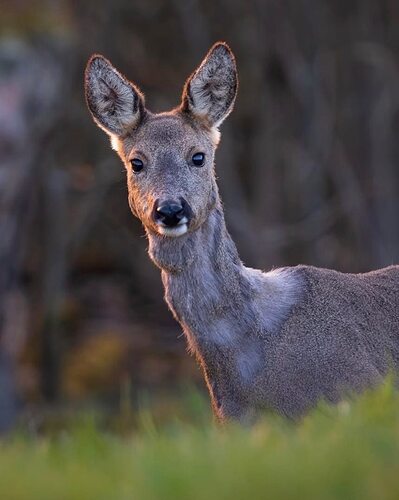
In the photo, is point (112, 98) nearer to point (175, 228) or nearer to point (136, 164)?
point (136, 164)

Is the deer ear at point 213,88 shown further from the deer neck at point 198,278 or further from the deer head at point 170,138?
the deer neck at point 198,278

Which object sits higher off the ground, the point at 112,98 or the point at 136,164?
the point at 112,98

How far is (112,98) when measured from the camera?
29.8 feet

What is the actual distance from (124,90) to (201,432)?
11.7ft

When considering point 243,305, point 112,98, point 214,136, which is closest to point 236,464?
point 243,305

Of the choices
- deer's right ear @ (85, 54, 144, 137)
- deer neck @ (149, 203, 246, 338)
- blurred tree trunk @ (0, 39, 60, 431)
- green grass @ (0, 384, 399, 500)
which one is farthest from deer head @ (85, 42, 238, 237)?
blurred tree trunk @ (0, 39, 60, 431)

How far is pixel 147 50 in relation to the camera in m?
25.1

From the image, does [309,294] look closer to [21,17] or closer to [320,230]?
[21,17]

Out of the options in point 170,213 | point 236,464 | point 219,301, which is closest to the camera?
point 236,464

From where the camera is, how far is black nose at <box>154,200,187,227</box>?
7785 millimetres

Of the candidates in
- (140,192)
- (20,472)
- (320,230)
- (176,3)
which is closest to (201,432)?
(20,472)

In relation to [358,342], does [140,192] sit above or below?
above

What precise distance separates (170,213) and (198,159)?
779mm

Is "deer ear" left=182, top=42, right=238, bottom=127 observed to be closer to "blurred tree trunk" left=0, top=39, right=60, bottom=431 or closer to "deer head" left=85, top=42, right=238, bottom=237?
"deer head" left=85, top=42, right=238, bottom=237
